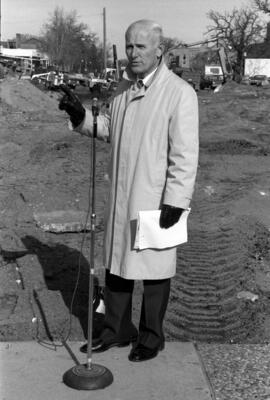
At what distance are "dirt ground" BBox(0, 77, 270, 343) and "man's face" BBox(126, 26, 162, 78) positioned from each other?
0.43 meters

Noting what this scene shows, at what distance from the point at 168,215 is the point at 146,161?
0.34m

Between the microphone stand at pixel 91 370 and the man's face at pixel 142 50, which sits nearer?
the microphone stand at pixel 91 370

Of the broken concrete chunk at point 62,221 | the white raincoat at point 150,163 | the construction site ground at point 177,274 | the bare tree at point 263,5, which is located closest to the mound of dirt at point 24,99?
the construction site ground at point 177,274

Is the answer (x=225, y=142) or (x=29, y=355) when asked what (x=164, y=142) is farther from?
(x=225, y=142)

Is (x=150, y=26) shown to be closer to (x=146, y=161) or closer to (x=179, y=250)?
(x=146, y=161)

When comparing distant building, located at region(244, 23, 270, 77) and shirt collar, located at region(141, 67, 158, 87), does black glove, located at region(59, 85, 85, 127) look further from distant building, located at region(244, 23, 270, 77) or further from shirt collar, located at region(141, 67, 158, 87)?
distant building, located at region(244, 23, 270, 77)

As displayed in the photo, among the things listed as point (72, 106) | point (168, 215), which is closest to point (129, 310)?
point (168, 215)

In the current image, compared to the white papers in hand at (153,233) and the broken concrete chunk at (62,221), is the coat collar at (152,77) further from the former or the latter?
the broken concrete chunk at (62,221)

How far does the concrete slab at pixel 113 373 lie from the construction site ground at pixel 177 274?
14 mm

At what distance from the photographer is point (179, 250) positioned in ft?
22.4

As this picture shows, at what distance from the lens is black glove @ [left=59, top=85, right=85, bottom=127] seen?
3824mm

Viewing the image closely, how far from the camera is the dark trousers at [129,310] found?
13.0ft

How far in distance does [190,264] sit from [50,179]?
192 inches

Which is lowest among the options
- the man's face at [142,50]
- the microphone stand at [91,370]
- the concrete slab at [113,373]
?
the concrete slab at [113,373]
